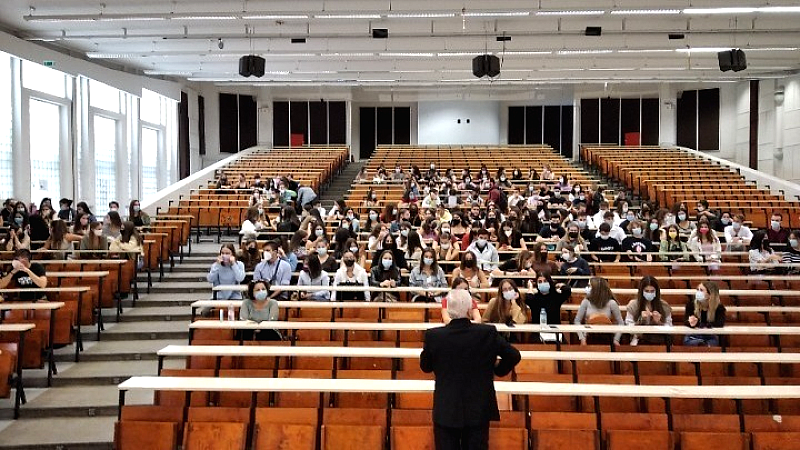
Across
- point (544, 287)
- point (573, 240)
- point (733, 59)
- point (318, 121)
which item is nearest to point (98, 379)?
point (544, 287)

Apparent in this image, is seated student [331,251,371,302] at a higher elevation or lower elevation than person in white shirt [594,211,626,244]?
lower

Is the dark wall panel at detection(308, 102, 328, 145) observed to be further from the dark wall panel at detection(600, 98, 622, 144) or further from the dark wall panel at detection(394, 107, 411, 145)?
the dark wall panel at detection(600, 98, 622, 144)

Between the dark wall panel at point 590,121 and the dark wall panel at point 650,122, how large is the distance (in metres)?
1.78

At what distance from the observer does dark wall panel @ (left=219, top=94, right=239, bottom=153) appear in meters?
29.6

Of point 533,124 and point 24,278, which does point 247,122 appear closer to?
point 533,124

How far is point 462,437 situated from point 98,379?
4.95m

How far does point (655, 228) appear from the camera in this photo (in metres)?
12.9

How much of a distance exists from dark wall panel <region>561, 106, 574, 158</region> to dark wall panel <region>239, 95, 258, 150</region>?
495 inches

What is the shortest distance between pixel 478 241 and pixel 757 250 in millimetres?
4105

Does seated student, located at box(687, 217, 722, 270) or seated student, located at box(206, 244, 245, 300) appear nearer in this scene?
seated student, located at box(206, 244, 245, 300)

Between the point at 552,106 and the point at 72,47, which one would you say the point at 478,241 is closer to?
the point at 72,47

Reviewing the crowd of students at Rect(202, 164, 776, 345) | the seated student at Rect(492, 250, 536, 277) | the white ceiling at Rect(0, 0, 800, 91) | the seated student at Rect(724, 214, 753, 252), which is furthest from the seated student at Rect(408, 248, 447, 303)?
the white ceiling at Rect(0, 0, 800, 91)

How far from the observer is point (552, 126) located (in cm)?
3231

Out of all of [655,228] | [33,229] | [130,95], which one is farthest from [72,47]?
[655,228]
